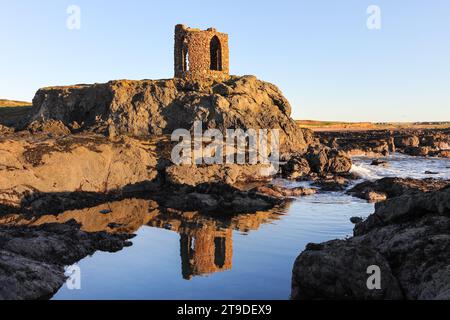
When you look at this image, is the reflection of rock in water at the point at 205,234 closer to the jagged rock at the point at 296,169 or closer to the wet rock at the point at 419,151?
the jagged rock at the point at 296,169

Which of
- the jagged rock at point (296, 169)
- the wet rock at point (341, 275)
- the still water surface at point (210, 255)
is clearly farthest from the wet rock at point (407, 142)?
the wet rock at point (341, 275)

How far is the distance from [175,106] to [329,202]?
1356 inches

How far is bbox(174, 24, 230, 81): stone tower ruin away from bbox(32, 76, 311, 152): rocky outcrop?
8.85 feet

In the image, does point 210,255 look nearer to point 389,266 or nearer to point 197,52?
point 389,266

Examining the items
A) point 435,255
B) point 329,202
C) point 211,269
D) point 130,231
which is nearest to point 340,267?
point 435,255

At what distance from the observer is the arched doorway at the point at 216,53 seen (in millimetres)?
73475

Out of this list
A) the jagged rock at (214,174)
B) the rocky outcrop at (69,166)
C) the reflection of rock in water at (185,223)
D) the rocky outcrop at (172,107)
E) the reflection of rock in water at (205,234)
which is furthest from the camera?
the rocky outcrop at (172,107)

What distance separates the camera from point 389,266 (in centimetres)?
1396

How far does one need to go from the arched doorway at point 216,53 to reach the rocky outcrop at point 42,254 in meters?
52.4

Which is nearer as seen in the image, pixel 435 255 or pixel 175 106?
pixel 435 255

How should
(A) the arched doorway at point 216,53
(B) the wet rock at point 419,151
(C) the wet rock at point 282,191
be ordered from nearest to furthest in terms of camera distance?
(C) the wet rock at point 282,191 < (A) the arched doorway at point 216,53 < (B) the wet rock at point 419,151

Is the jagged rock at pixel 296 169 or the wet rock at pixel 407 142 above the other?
the wet rock at pixel 407 142
